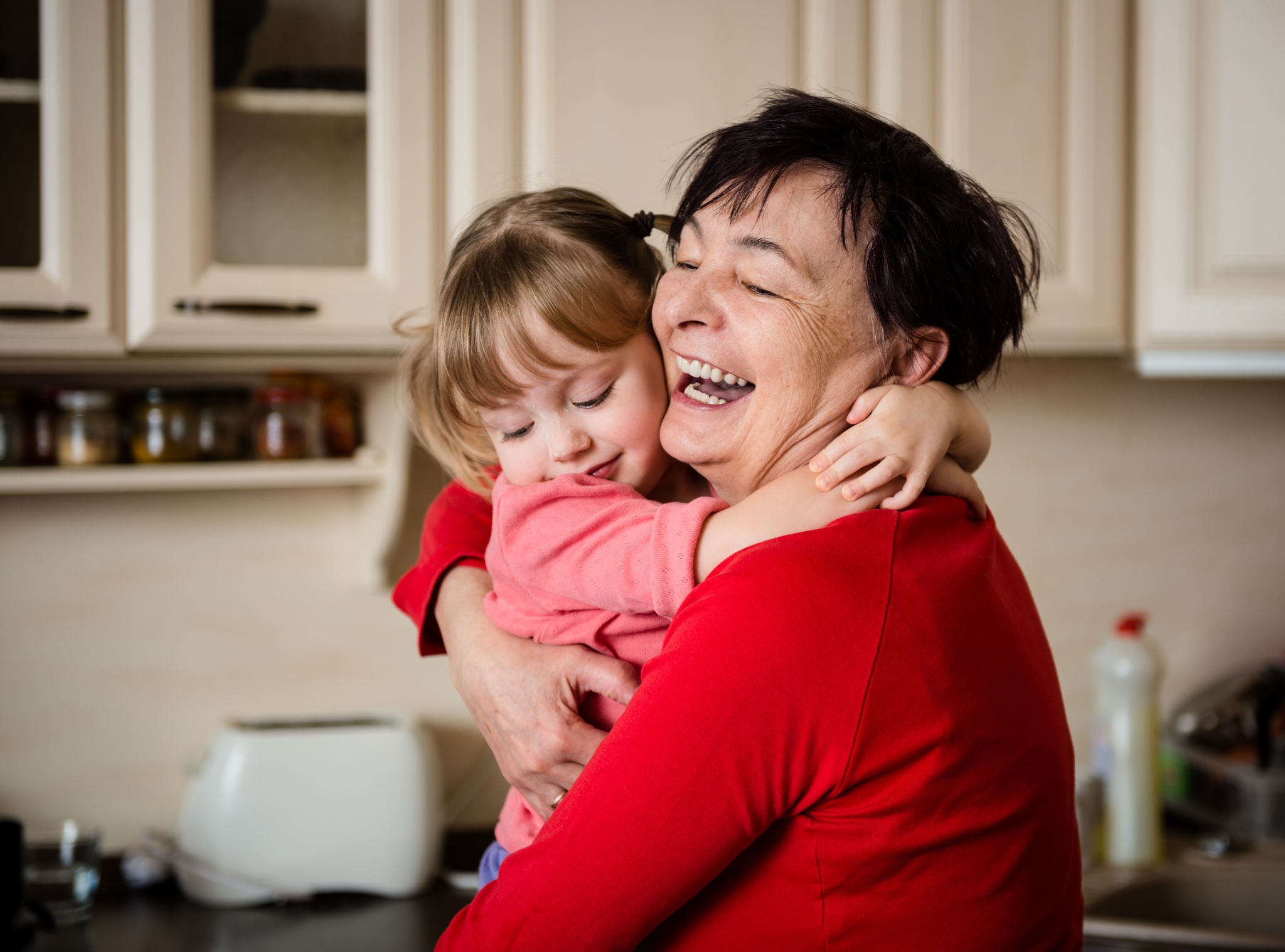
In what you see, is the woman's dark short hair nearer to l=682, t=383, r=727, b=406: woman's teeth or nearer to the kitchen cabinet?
l=682, t=383, r=727, b=406: woman's teeth

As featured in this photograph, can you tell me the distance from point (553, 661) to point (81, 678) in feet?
4.24

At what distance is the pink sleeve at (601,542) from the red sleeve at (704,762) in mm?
100

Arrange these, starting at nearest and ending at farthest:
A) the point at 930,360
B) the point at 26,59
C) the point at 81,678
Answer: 1. the point at 930,360
2. the point at 26,59
3. the point at 81,678

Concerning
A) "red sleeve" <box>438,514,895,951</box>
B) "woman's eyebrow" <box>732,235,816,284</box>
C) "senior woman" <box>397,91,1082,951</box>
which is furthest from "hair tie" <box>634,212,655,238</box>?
"red sleeve" <box>438,514,895,951</box>

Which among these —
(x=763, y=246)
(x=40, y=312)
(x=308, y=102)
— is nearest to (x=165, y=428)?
(x=40, y=312)

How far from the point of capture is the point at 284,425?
170 centimetres

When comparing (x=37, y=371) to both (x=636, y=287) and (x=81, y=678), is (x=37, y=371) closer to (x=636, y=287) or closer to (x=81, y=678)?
(x=81, y=678)

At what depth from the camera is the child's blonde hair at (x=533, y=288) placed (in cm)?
94

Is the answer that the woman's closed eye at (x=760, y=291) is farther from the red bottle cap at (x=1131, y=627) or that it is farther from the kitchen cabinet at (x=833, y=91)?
the red bottle cap at (x=1131, y=627)

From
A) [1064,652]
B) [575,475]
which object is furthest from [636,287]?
[1064,652]

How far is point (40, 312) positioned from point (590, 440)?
843 mm

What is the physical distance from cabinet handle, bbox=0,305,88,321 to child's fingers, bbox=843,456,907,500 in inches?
42.9

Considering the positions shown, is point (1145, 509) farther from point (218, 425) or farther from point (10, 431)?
point (10, 431)

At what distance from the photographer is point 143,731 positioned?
72.9 inches
